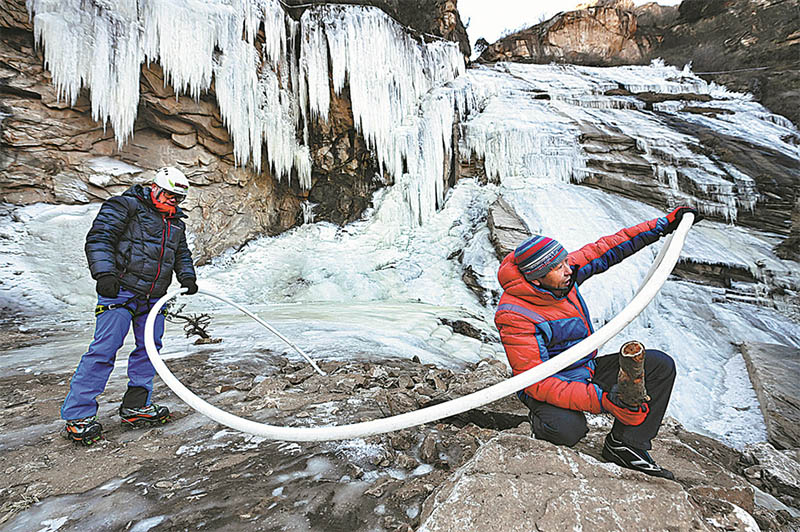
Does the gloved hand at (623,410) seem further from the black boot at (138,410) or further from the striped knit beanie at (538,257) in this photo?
the black boot at (138,410)

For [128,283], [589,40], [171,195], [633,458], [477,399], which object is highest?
[589,40]

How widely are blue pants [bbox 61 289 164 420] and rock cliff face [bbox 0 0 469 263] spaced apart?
7.24 m

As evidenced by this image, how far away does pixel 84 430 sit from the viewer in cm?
207

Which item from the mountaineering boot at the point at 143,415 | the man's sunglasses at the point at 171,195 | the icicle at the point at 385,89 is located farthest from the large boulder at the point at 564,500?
the icicle at the point at 385,89

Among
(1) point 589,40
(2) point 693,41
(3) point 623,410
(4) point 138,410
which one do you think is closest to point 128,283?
(4) point 138,410

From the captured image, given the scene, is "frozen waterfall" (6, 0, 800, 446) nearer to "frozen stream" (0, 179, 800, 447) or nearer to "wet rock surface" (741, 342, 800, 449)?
"frozen stream" (0, 179, 800, 447)

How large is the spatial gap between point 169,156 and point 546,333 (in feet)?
30.4

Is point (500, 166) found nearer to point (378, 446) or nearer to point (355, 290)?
→ point (355, 290)

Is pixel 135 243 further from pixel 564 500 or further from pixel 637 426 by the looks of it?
pixel 637 426

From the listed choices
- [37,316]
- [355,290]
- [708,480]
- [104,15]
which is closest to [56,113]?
[104,15]

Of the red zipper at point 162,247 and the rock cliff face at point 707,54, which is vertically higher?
the rock cliff face at point 707,54

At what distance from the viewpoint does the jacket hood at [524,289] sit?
1650 millimetres

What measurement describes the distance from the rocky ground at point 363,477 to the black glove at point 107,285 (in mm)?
805

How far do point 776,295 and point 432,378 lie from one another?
746 centimetres
